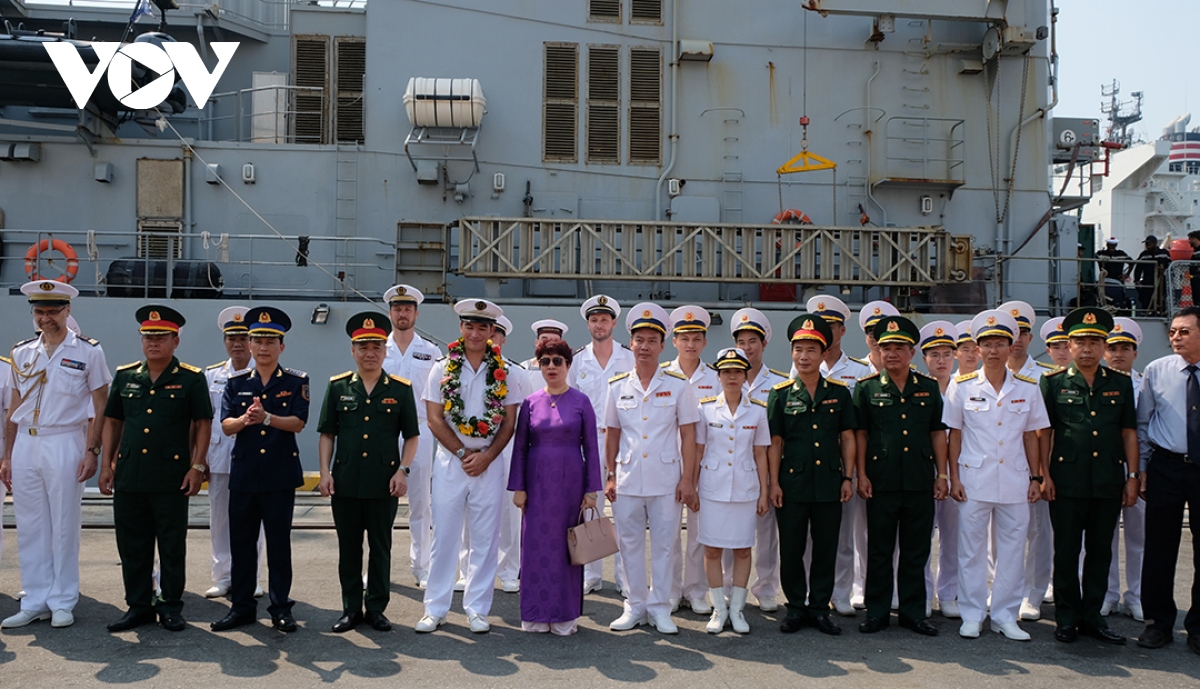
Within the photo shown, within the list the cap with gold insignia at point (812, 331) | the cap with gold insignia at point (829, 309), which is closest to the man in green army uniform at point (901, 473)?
the cap with gold insignia at point (812, 331)

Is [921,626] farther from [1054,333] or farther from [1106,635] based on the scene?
[1054,333]

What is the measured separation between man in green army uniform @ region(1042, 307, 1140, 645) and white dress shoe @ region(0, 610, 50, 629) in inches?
222

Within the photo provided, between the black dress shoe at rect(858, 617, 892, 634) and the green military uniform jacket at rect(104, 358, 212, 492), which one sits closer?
the green military uniform jacket at rect(104, 358, 212, 492)

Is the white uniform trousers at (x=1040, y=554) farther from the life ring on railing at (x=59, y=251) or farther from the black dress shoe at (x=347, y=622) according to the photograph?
the life ring on railing at (x=59, y=251)

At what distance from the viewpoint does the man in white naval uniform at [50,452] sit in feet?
17.3

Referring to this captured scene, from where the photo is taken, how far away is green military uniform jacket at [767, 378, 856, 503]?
527 cm

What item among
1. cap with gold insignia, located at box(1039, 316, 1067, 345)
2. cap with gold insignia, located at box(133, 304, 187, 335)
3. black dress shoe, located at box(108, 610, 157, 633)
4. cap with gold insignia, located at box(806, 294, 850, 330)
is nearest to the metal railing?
cap with gold insignia, located at box(806, 294, 850, 330)

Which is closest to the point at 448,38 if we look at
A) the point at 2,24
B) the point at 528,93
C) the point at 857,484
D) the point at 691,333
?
the point at 528,93

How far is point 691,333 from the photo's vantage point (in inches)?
227

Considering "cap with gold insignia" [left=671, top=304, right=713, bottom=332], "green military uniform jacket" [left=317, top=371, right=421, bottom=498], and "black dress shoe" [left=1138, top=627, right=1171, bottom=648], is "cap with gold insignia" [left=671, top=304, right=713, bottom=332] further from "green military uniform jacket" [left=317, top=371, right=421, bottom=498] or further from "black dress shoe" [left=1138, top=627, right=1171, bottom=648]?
"black dress shoe" [left=1138, top=627, right=1171, bottom=648]

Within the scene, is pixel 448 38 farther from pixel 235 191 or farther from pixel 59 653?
pixel 59 653

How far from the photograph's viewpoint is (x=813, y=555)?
17.6 feet

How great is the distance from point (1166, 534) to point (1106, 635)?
66cm

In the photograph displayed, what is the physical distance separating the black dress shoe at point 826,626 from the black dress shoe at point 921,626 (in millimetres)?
419
